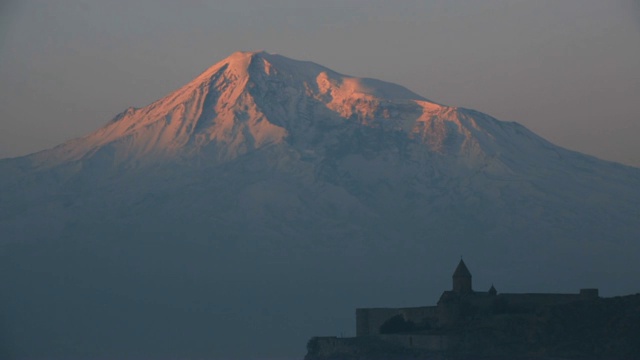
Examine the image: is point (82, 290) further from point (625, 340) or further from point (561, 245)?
point (625, 340)

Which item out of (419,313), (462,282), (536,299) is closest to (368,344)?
(419,313)

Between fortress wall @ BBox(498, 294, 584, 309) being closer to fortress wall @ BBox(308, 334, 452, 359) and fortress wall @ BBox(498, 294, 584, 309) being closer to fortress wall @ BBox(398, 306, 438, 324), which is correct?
fortress wall @ BBox(398, 306, 438, 324)

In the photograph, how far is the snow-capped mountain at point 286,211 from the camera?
144m

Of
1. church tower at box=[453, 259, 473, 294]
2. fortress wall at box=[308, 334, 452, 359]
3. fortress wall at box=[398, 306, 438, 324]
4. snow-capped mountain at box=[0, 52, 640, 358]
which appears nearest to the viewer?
fortress wall at box=[308, 334, 452, 359]

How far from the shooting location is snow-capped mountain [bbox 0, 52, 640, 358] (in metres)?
144

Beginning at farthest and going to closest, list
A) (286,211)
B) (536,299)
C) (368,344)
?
(286,211)
(536,299)
(368,344)

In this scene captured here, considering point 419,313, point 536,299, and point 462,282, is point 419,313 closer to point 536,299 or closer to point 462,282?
point 462,282

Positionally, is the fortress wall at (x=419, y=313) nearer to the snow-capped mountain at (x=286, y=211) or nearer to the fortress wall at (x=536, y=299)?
the fortress wall at (x=536, y=299)

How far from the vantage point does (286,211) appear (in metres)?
146

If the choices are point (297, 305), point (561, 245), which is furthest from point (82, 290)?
point (561, 245)

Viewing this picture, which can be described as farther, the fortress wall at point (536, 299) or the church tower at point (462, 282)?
the church tower at point (462, 282)

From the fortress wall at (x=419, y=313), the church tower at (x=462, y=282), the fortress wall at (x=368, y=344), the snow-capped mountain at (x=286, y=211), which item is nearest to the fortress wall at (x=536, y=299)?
the church tower at (x=462, y=282)

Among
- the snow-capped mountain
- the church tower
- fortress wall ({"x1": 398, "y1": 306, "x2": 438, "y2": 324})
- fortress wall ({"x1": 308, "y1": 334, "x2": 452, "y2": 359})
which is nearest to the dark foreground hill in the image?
fortress wall ({"x1": 308, "y1": 334, "x2": 452, "y2": 359})

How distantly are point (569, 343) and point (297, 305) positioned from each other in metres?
57.3
